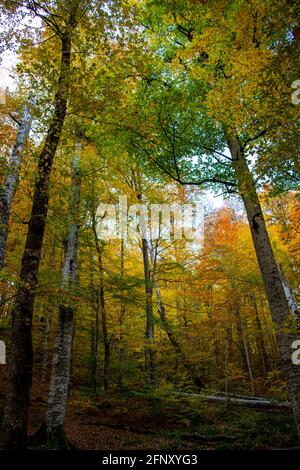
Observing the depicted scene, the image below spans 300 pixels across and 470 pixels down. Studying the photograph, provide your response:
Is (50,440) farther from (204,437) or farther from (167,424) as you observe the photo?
(167,424)

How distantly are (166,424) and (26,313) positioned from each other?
703 cm

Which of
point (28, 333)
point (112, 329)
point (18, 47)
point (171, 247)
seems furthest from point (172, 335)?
point (18, 47)

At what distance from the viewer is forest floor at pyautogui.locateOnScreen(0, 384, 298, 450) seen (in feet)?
23.1

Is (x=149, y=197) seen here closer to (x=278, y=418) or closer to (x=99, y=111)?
(x=99, y=111)

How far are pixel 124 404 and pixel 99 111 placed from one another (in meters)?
9.62

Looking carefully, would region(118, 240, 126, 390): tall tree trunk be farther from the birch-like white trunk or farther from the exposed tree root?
the exposed tree root

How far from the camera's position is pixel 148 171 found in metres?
8.72

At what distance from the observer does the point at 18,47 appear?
565cm

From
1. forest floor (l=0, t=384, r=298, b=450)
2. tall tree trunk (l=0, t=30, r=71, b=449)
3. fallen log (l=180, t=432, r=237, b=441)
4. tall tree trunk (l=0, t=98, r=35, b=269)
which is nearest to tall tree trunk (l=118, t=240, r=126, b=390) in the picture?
forest floor (l=0, t=384, r=298, b=450)

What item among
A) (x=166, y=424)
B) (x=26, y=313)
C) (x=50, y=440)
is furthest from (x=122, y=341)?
(x=26, y=313)

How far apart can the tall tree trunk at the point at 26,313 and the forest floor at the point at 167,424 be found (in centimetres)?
319

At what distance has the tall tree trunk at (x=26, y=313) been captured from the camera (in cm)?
402

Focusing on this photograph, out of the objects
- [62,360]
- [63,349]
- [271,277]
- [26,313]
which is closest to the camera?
[26,313]

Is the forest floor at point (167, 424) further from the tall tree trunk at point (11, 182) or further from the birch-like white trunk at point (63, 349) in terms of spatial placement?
the tall tree trunk at point (11, 182)
